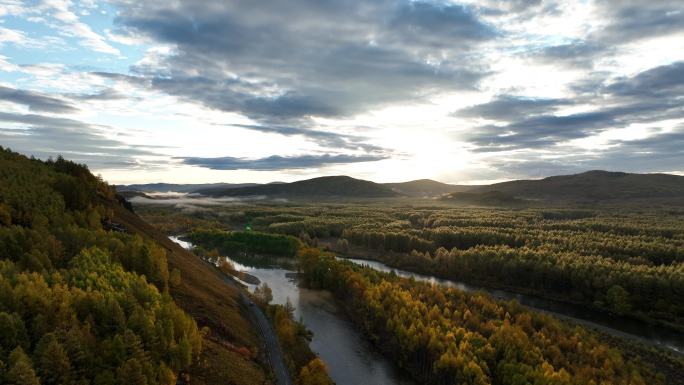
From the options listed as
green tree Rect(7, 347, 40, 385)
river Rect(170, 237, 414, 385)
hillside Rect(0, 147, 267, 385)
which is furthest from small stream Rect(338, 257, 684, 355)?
green tree Rect(7, 347, 40, 385)

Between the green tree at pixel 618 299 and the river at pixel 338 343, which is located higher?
the green tree at pixel 618 299

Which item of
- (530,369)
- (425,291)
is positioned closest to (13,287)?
(530,369)

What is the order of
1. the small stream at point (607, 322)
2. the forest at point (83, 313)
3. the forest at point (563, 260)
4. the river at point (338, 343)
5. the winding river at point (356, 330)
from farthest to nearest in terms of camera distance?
1. the forest at point (563, 260)
2. the small stream at point (607, 322)
3. the winding river at point (356, 330)
4. the river at point (338, 343)
5. the forest at point (83, 313)

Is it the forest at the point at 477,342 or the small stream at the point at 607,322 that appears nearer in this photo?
the forest at the point at 477,342

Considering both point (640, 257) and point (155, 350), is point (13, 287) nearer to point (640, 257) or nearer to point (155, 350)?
point (155, 350)

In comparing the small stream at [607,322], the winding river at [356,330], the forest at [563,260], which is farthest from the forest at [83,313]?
the forest at [563,260]

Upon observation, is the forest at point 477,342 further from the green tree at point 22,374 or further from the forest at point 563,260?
the green tree at point 22,374
